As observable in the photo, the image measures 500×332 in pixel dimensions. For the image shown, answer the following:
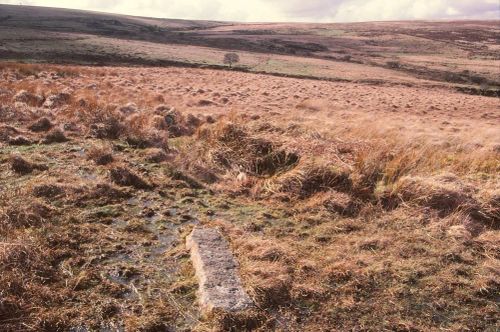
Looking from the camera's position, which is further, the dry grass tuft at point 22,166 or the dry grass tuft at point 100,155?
the dry grass tuft at point 100,155

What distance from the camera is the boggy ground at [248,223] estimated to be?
4230 mm

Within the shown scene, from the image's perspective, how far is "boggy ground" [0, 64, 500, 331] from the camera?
13.9ft

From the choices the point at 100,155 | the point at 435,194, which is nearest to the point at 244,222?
the point at 435,194

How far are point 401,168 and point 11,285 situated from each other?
627 centimetres

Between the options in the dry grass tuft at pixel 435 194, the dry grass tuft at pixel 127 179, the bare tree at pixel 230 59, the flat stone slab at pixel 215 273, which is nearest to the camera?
the flat stone slab at pixel 215 273

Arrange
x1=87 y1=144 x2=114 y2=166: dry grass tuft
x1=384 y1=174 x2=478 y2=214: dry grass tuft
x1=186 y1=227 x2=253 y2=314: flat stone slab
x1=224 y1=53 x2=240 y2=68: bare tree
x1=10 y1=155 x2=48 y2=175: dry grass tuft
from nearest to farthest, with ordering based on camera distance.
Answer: x1=186 y1=227 x2=253 y2=314: flat stone slab < x1=384 y1=174 x2=478 y2=214: dry grass tuft < x1=10 y1=155 x2=48 y2=175: dry grass tuft < x1=87 y1=144 x2=114 y2=166: dry grass tuft < x1=224 y1=53 x2=240 y2=68: bare tree

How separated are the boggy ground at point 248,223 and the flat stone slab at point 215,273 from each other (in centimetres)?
13

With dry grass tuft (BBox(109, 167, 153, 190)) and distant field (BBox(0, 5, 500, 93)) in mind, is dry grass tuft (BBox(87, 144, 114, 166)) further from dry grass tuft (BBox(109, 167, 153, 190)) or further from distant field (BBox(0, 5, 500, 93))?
distant field (BBox(0, 5, 500, 93))

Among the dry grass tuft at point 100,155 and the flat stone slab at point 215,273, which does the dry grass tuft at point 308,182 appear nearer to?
the flat stone slab at point 215,273

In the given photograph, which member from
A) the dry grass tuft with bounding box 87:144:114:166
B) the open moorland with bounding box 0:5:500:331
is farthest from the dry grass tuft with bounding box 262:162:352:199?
the dry grass tuft with bounding box 87:144:114:166

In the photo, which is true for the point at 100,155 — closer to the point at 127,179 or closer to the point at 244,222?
the point at 127,179

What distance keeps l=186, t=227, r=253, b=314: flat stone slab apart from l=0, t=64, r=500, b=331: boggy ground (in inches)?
5.2

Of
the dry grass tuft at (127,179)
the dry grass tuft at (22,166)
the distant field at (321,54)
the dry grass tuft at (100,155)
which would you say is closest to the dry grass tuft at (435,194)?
the dry grass tuft at (127,179)

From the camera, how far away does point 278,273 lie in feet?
15.6
